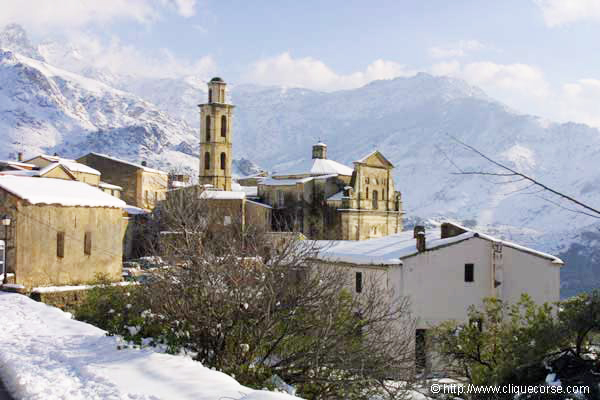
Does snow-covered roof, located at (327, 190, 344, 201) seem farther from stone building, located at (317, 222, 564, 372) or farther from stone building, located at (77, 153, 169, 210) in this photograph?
stone building, located at (317, 222, 564, 372)

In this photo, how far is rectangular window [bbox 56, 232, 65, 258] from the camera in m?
18.9

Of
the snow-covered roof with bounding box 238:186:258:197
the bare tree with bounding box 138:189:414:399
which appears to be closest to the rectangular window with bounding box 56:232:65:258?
the bare tree with bounding box 138:189:414:399

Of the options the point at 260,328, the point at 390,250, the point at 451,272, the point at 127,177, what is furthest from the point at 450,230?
the point at 127,177

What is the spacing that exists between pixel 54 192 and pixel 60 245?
→ 183 centimetres

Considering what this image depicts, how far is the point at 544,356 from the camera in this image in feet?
33.2

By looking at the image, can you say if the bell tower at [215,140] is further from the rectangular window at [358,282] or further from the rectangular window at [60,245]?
the rectangular window at [60,245]

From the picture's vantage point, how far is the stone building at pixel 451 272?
76.8 ft

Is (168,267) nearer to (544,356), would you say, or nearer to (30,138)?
(544,356)

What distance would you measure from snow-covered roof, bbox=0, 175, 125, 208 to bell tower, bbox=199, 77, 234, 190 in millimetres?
29502

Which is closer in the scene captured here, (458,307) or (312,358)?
(312,358)

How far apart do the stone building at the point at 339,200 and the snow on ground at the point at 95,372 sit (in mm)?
34018

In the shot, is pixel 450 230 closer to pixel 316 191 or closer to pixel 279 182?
pixel 316 191

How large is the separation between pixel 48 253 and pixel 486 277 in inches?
663

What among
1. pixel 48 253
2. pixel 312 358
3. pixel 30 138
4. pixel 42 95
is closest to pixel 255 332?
pixel 312 358
